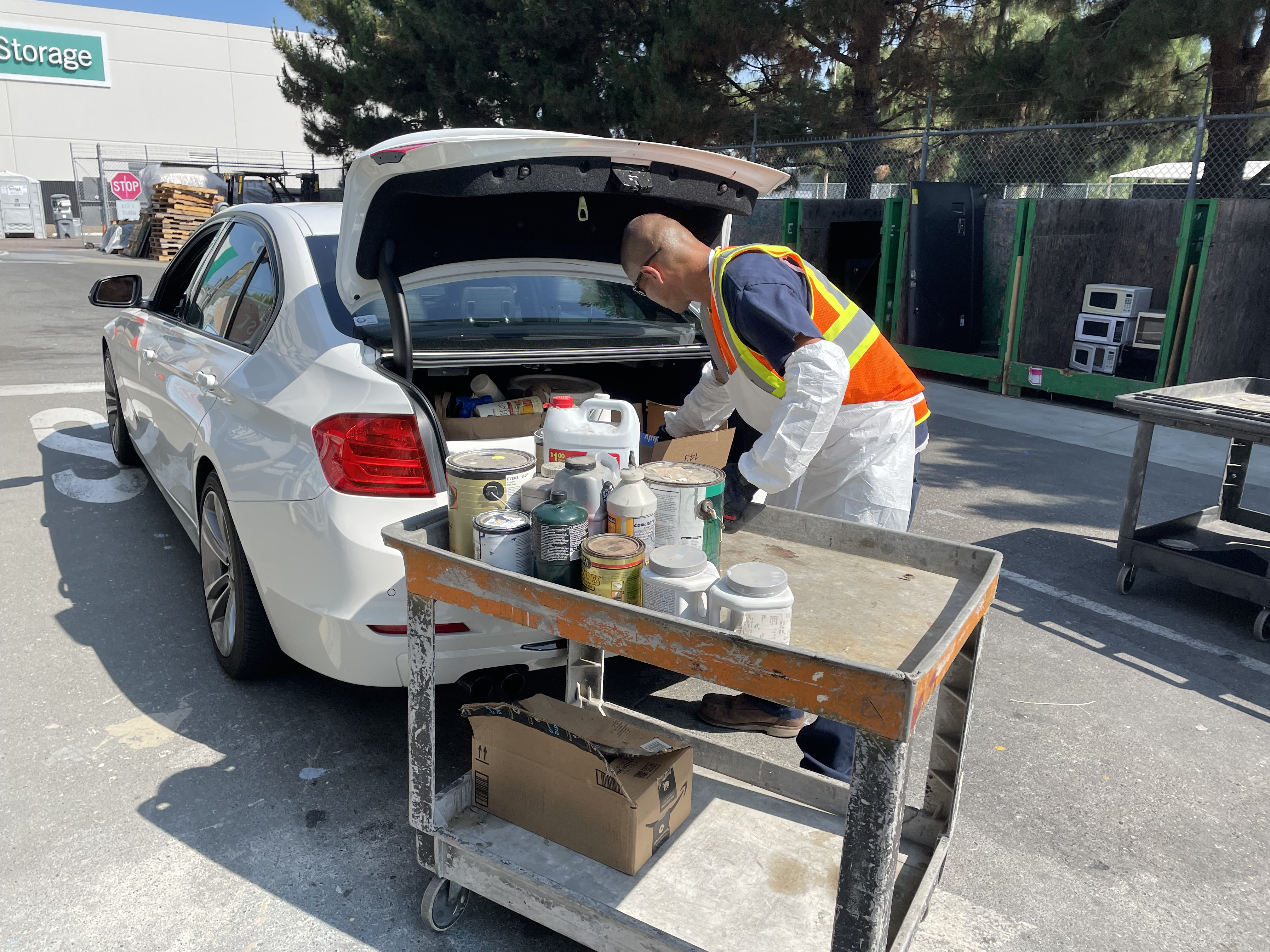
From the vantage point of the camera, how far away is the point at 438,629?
2.64 m

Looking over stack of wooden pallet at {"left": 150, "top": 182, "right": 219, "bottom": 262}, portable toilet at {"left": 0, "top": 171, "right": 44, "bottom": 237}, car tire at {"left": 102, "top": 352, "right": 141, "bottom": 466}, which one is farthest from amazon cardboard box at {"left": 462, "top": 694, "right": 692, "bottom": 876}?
portable toilet at {"left": 0, "top": 171, "right": 44, "bottom": 237}

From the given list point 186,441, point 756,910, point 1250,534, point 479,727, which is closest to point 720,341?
point 479,727

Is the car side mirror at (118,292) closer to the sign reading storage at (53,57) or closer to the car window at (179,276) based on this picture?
the car window at (179,276)

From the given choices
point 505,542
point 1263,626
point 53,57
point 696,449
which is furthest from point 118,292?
point 53,57

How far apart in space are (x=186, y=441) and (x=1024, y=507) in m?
4.75

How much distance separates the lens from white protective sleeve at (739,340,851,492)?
2.44 metres

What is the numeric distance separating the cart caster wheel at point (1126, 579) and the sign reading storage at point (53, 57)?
40.7m

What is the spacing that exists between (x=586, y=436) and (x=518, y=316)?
52.6 inches

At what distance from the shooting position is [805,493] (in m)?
3.04

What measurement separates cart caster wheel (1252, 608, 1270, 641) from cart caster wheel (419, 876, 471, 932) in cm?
364

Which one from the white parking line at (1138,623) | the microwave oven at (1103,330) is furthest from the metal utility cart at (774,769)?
the microwave oven at (1103,330)

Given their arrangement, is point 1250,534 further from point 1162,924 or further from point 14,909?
point 14,909

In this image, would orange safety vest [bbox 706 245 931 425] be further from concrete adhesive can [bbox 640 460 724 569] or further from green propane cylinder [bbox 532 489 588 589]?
green propane cylinder [bbox 532 489 588 589]

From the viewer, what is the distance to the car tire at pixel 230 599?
309 centimetres
